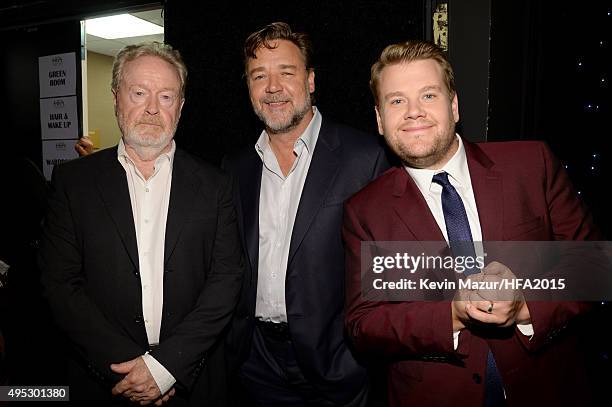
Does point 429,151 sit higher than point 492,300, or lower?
higher

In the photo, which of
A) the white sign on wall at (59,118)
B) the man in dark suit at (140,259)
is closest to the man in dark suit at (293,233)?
the man in dark suit at (140,259)

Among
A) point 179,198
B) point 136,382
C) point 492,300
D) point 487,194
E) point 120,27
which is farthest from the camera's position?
point 120,27

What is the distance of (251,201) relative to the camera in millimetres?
1981

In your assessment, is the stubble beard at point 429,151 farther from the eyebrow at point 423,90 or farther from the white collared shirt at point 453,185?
the eyebrow at point 423,90

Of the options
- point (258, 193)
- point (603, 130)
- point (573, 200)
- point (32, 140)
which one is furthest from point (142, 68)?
point (32, 140)

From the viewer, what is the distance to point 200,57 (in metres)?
2.72

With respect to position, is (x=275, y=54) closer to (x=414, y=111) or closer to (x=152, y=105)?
(x=152, y=105)

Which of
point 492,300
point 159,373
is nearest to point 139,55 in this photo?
point 159,373

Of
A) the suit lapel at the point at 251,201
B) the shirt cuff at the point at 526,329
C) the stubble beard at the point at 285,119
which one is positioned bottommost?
the shirt cuff at the point at 526,329

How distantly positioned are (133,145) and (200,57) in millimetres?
1141

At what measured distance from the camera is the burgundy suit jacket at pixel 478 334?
1319 mm

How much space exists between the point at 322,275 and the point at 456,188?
0.67m

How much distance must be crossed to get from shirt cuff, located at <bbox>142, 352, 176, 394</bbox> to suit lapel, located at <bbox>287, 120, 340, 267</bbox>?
25.1 inches

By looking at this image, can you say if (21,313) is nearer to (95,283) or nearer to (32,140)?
(32,140)
